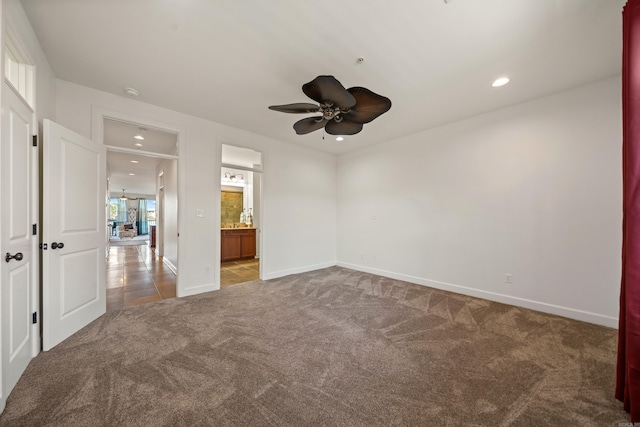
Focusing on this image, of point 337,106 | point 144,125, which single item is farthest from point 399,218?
point 144,125

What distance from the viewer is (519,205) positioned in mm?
3348

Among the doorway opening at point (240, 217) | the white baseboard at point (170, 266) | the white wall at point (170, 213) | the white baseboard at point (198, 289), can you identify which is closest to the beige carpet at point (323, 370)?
the white baseboard at point (198, 289)

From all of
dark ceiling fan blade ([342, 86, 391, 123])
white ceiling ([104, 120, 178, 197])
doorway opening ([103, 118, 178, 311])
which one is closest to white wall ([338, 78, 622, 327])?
dark ceiling fan blade ([342, 86, 391, 123])

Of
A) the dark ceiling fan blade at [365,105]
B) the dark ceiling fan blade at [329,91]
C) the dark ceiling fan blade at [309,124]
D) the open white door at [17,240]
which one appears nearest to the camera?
the open white door at [17,240]

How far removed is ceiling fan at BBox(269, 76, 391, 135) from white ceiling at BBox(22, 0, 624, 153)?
0.46 m

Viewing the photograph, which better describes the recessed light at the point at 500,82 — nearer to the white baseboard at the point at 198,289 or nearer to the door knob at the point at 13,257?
the door knob at the point at 13,257

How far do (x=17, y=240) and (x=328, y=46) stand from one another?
2976mm

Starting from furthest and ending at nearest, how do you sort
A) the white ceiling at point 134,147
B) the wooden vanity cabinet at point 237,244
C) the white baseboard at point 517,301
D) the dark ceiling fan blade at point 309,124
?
the wooden vanity cabinet at point 237,244, the white ceiling at point 134,147, the white baseboard at point 517,301, the dark ceiling fan blade at point 309,124

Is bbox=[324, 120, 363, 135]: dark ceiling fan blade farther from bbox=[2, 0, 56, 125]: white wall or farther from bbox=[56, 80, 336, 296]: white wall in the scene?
bbox=[2, 0, 56, 125]: white wall

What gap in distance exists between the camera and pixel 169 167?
5820 millimetres

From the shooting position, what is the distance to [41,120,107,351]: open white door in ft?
7.47

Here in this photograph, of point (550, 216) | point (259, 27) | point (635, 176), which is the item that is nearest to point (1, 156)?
point (259, 27)

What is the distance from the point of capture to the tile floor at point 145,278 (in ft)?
12.0

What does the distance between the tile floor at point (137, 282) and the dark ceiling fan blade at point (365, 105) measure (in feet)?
12.2
